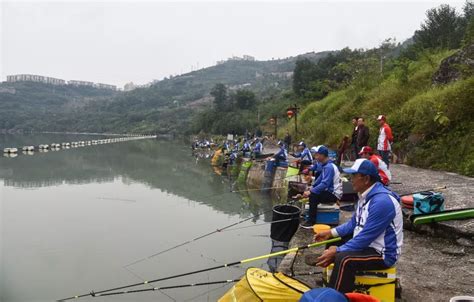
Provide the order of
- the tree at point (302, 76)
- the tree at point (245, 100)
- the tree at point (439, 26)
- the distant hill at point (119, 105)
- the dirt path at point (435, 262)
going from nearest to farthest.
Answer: the dirt path at point (435, 262), the tree at point (439, 26), the tree at point (302, 76), the tree at point (245, 100), the distant hill at point (119, 105)

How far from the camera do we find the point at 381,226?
3.01 meters

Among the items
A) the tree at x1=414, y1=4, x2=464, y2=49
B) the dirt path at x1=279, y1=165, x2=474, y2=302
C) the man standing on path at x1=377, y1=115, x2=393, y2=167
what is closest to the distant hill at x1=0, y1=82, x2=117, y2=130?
the tree at x1=414, y1=4, x2=464, y2=49

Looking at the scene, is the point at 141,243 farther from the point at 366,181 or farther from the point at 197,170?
the point at 197,170

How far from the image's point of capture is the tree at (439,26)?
23266mm

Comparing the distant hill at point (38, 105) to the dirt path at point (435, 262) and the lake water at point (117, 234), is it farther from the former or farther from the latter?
the dirt path at point (435, 262)

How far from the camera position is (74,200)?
16578 millimetres

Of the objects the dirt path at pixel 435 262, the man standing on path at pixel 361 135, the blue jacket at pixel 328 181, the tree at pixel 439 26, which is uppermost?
the tree at pixel 439 26

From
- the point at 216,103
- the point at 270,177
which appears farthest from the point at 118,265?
the point at 216,103

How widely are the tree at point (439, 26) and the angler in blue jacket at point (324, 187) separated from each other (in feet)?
67.0

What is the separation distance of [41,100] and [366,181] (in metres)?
143

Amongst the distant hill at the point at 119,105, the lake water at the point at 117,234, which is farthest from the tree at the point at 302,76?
the distant hill at the point at 119,105

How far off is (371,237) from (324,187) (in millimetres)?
3155

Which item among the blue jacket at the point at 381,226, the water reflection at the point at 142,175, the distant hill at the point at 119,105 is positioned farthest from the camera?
the distant hill at the point at 119,105

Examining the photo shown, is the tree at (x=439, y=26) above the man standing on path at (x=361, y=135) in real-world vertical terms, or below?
above
